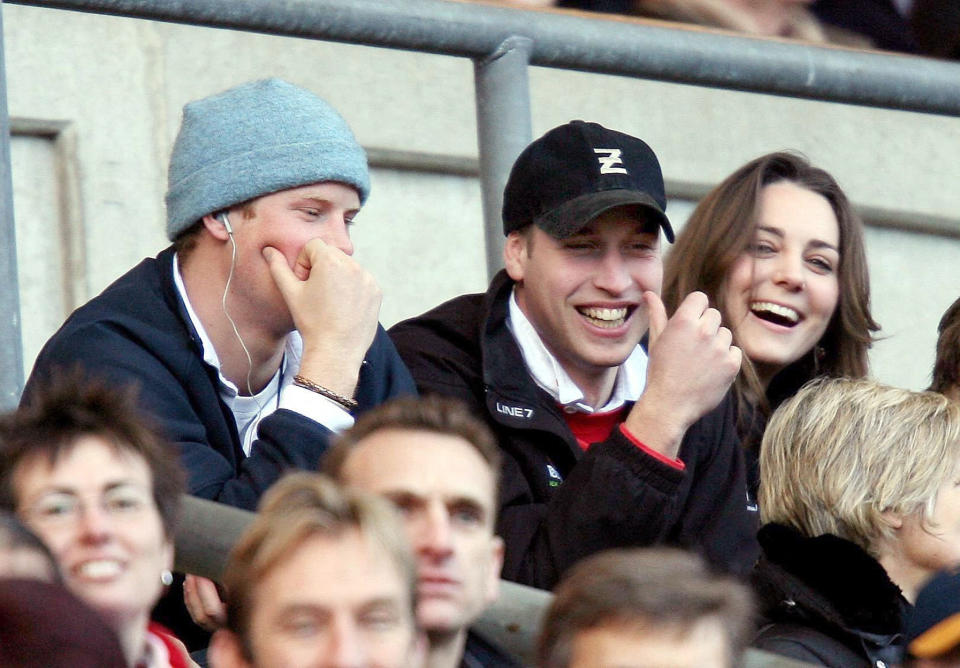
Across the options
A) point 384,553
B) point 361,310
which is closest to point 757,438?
point 361,310

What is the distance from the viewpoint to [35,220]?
17.4 feet

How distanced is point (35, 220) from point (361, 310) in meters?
1.93

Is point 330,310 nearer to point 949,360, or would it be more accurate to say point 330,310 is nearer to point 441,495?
point 441,495

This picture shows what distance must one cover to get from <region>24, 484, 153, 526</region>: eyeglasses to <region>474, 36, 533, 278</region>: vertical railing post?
1497 mm

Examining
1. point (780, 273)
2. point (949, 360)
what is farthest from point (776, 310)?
point (949, 360)

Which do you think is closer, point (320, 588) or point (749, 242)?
point (320, 588)

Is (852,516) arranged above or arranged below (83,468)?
below

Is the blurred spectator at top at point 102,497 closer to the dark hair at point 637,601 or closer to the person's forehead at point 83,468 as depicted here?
the person's forehead at point 83,468

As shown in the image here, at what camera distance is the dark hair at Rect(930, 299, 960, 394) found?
4496 mm

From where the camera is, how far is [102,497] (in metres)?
2.77

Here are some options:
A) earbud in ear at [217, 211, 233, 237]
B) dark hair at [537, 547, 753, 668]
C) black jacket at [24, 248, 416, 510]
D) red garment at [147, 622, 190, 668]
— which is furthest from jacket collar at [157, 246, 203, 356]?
dark hair at [537, 547, 753, 668]

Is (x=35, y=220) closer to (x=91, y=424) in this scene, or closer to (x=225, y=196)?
(x=225, y=196)

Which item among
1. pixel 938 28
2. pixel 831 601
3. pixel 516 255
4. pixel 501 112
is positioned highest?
pixel 938 28

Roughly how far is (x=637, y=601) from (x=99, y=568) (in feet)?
2.14
